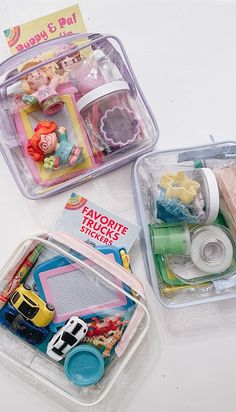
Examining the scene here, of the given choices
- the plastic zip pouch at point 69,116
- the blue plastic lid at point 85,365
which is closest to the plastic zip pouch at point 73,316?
the blue plastic lid at point 85,365

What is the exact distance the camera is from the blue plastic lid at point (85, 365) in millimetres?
757

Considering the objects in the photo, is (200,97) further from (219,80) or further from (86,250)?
(86,250)

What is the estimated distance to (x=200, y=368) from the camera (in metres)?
0.81

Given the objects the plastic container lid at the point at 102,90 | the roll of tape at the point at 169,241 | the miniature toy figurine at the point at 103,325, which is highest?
the plastic container lid at the point at 102,90

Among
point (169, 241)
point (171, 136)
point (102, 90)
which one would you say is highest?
point (102, 90)

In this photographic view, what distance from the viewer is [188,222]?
78 cm

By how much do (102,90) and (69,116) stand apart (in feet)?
0.25

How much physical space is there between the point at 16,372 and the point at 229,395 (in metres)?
0.32

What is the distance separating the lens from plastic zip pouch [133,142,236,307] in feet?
2.48

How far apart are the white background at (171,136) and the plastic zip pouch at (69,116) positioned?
3 cm

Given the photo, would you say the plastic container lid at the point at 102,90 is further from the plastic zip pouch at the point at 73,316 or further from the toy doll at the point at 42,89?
the plastic zip pouch at the point at 73,316

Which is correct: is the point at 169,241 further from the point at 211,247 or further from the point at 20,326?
the point at 20,326

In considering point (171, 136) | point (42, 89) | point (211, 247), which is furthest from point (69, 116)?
point (211, 247)

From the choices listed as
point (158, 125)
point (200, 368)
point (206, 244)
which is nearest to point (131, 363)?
point (200, 368)
